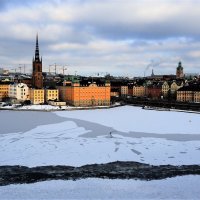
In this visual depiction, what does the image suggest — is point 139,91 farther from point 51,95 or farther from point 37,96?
point 37,96

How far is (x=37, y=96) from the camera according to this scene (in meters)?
36.9

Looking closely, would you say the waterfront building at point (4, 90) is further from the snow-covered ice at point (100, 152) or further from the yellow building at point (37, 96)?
the snow-covered ice at point (100, 152)

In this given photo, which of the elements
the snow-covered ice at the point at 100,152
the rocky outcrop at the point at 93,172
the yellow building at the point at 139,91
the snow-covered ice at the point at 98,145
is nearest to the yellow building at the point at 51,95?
the yellow building at the point at 139,91

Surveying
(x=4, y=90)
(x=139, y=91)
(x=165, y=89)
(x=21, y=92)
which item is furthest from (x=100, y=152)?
(x=139, y=91)

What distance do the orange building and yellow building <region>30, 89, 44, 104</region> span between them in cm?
260

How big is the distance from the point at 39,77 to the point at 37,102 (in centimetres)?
573

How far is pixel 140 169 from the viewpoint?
32.1ft

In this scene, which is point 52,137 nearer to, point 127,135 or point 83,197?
point 127,135

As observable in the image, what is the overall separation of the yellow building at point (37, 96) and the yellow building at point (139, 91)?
16999 mm

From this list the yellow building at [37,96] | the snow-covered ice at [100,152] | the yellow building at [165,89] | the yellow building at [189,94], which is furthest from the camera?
the yellow building at [165,89]

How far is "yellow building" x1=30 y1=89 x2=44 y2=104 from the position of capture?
36.7 metres

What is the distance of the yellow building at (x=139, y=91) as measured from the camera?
50469 mm

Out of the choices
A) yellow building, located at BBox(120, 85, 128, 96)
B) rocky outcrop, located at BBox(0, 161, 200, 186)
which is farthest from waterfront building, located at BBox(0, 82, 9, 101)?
rocky outcrop, located at BBox(0, 161, 200, 186)

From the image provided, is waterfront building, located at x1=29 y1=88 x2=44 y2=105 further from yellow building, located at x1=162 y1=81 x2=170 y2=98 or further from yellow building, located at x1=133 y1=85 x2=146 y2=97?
yellow building, located at x1=133 y1=85 x2=146 y2=97
